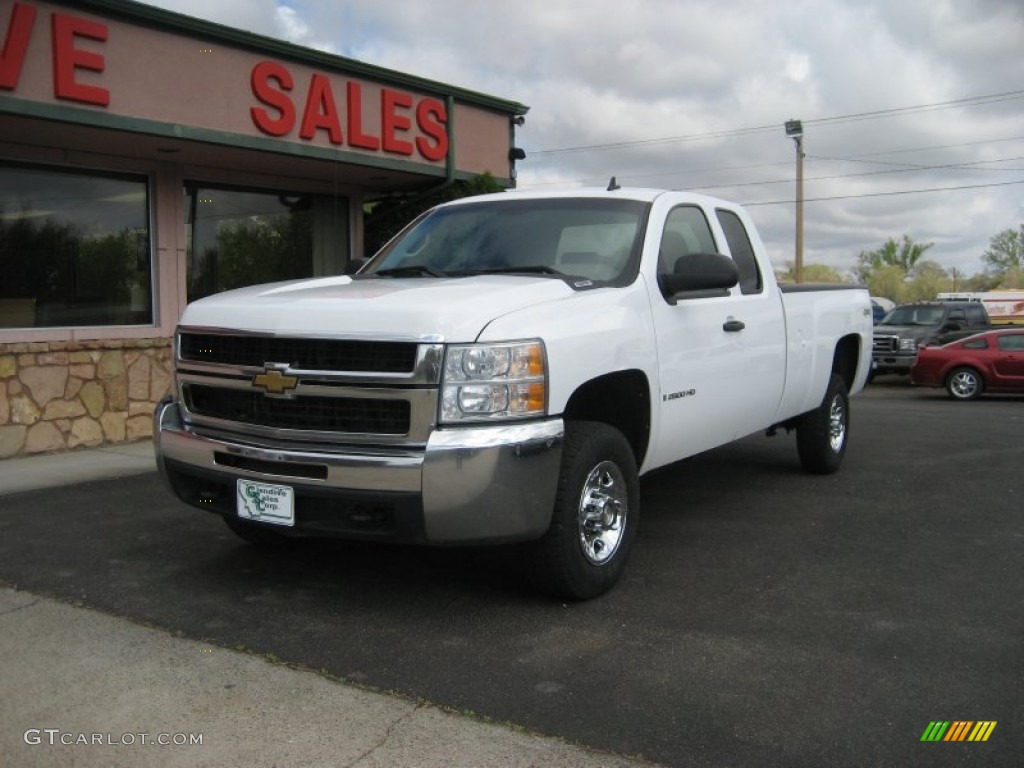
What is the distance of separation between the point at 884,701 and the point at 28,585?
413cm

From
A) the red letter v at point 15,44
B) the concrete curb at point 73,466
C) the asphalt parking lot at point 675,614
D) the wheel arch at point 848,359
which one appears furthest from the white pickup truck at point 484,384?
the red letter v at point 15,44

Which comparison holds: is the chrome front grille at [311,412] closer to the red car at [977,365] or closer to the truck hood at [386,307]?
the truck hood at [386,307]

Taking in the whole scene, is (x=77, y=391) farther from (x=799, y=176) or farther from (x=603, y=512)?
(x=799, y=176)

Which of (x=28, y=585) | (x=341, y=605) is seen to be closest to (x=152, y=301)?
(x=28, y=585)

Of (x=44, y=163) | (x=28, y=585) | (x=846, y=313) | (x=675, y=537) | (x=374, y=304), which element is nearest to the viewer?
(x=374, y=304)

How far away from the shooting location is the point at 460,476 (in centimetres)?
394

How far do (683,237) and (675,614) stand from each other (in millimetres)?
2416

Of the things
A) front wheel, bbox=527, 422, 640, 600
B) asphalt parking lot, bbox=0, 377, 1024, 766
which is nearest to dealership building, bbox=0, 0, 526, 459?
asphalt parking lot, bbox=0, 377, 1024, 766

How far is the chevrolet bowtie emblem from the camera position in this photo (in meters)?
4.25

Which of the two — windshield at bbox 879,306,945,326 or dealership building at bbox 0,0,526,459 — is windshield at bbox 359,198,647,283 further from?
windshield at bbox 879,306,945,326

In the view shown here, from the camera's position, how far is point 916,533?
19.7 ft

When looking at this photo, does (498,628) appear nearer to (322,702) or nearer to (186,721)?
(322,702)

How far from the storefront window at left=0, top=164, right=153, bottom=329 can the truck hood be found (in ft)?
19.2

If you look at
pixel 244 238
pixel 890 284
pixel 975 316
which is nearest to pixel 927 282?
pixel 890 284
